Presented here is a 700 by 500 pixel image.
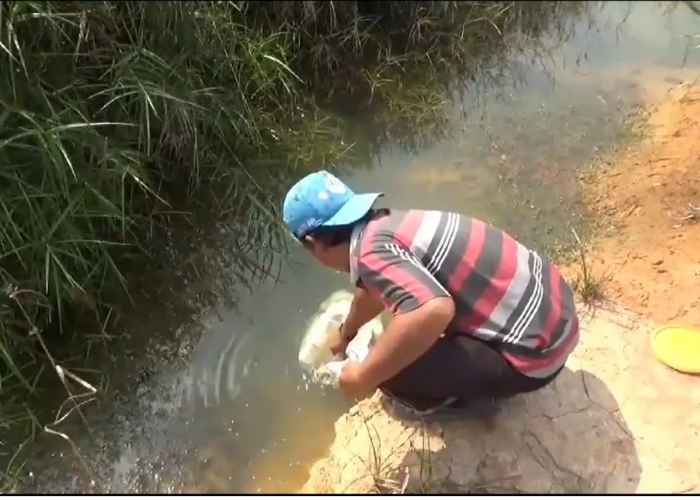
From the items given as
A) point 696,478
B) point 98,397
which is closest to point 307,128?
point 98,397

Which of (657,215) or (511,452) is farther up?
(657,215)

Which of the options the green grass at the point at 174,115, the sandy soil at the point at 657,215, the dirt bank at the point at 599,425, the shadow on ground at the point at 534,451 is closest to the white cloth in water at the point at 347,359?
the dirt bank at the point at 599,425

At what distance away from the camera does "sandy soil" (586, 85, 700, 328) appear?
2.02 m

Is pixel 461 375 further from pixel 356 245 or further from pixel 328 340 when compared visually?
pixel 328 340

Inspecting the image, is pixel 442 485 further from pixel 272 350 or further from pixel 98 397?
pixel 98 397

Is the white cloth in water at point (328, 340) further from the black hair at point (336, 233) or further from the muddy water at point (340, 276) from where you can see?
the black hair at point (336, 233)

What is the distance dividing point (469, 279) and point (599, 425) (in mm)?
619

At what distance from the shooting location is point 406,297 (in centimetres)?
136

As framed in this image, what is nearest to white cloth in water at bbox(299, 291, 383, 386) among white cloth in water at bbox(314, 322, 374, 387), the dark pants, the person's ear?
Answer: white cloth in water at bbox(314, 322, 374, 387)

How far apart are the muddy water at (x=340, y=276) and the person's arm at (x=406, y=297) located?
2.01 feet

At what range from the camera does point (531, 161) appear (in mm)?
2531

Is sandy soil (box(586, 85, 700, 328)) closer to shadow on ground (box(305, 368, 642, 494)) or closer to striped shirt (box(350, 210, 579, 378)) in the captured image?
shadow on ground (box(305, 368, 642, 494))

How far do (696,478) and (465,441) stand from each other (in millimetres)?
554

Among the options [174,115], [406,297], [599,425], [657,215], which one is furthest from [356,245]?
[657,215]
